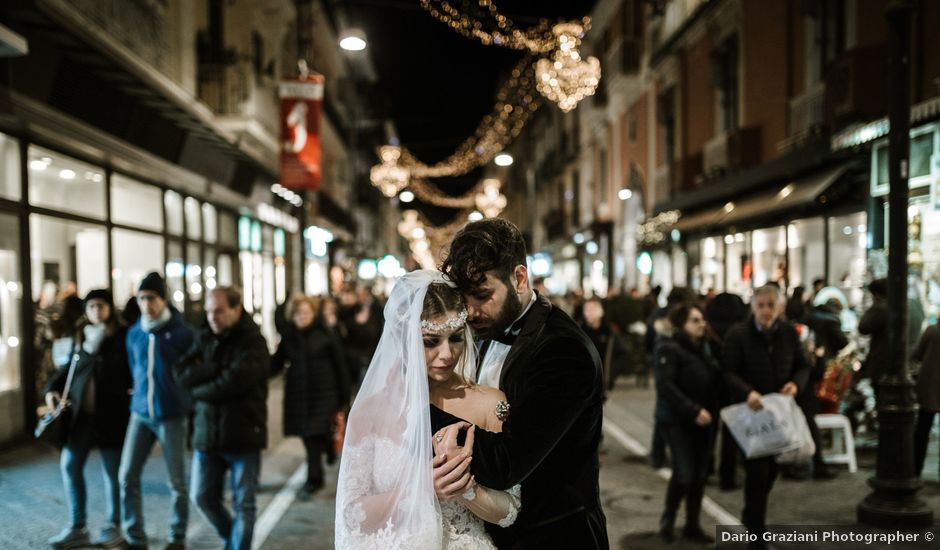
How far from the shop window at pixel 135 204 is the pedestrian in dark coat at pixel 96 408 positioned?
661cm

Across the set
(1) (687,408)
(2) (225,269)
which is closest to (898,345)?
(1) (687,408)

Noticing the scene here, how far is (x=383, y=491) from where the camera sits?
2.46m

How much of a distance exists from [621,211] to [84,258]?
22977mm

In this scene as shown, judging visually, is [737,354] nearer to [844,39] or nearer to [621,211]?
[844,39]

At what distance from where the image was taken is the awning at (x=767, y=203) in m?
13.1

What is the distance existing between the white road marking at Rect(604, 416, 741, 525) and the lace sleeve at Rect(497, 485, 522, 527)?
4.72m

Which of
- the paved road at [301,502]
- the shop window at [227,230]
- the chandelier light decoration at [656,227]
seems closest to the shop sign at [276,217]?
the shop window at [227,230]

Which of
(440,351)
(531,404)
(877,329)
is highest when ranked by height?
(440,351)

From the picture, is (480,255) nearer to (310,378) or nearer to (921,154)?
(310,378)

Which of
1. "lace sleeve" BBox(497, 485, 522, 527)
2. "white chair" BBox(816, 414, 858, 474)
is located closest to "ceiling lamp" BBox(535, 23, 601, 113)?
"white chair" BBox(816, 414, 858, 474)

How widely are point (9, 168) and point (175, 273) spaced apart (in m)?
6.16

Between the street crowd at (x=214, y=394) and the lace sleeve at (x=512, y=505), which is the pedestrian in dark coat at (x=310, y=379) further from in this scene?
the lace sleeve at (x=512, y=505)

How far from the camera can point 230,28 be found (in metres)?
17.5

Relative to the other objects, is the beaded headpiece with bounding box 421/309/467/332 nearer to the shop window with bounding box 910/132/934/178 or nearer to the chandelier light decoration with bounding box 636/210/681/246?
the shop window with bounding box 910/132/934/178
